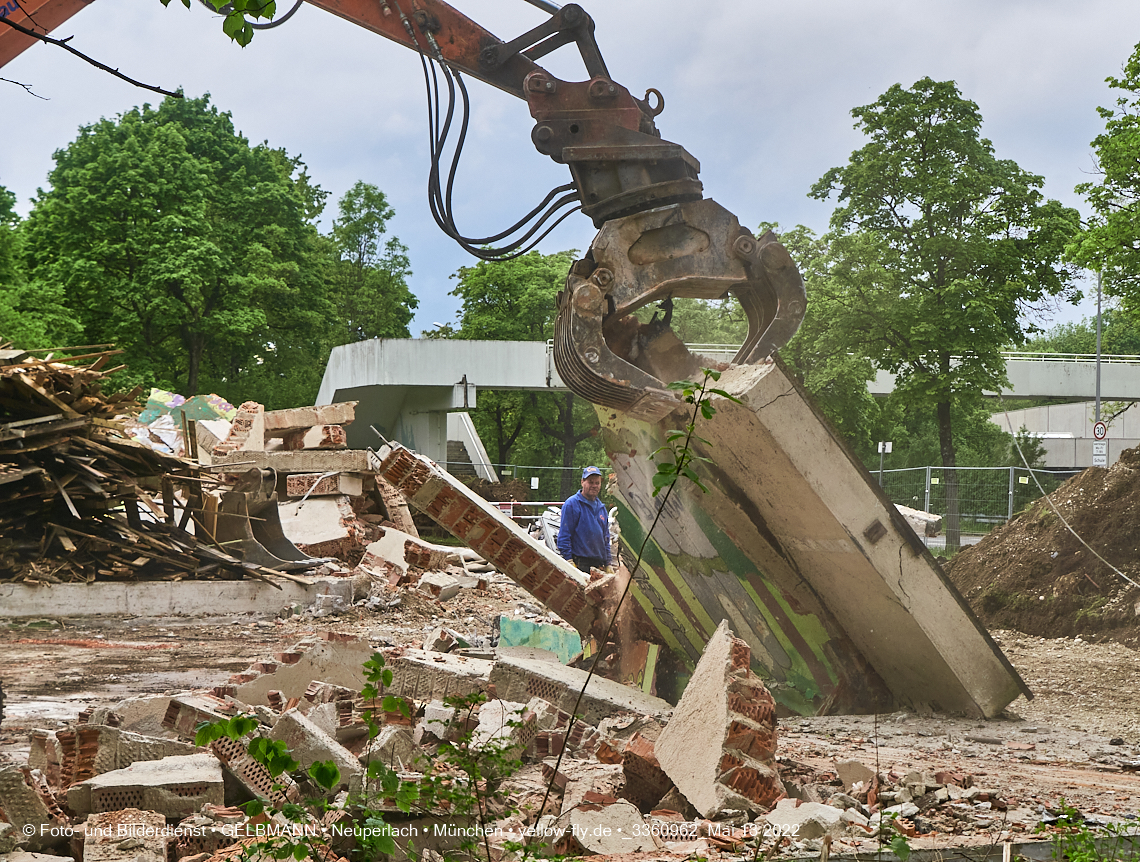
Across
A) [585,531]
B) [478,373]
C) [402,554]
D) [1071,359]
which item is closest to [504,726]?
[585,531]

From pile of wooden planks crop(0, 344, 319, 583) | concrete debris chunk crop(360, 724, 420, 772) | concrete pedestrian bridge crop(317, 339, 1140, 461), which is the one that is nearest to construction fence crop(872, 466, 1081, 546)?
concrete pedestrian bridge crop(317, 339, 1140, 461)

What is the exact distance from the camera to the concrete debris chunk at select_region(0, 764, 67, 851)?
3.09 m

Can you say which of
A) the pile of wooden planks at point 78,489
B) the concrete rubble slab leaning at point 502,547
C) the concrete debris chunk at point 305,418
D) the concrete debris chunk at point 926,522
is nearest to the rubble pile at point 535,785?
the concrete rubble slab leaning at point 502,547

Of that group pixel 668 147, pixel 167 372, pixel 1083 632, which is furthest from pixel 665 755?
pixel 167 372

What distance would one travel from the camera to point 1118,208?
57.8 ft

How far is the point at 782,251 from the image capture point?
16.8 ft

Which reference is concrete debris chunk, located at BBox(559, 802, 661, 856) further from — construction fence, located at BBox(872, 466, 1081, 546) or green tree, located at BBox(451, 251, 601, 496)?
green tree, located at BBox(451, 251, 601, 496)

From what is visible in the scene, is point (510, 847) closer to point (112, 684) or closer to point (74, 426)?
point (112, 684)

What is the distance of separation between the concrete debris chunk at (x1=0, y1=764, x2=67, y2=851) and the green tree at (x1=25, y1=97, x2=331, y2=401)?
25641 millimetres

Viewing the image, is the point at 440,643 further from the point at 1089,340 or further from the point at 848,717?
the point at 1089,340

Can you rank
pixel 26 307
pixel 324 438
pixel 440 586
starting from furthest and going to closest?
pixel 26 307 → pixel 324 438 → pixel 440 586

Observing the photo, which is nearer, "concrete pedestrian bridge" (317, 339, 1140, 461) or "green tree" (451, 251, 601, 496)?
"concrete pedestrian bridge" (317, 339, 1140, 461)

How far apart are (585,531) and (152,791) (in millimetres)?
5794

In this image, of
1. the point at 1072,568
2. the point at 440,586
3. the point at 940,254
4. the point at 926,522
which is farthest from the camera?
the point at 940,254
